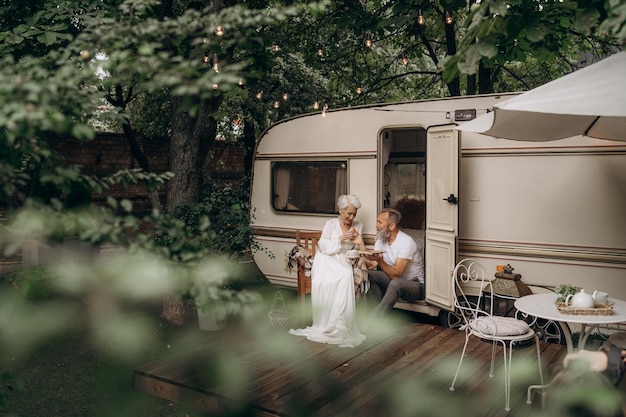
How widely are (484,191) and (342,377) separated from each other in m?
2.59

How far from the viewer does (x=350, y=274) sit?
5.91m

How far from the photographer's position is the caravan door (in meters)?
6.03

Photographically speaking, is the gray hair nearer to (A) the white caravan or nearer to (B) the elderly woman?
(B) the elderly woman

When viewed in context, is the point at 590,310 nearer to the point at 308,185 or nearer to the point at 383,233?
the point at 383,233

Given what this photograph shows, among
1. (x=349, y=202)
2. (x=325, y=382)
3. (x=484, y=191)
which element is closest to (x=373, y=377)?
(x=325, y=382)

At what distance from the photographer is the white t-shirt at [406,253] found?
630 cm

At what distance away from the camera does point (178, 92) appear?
1.80 metres

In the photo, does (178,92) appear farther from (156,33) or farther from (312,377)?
(312,377)

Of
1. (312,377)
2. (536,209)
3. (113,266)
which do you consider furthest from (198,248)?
(536,209)

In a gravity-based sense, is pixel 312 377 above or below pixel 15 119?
below

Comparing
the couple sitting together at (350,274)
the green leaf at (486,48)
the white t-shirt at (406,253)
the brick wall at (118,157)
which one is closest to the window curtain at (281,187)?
the couple sitting together at (350,274)

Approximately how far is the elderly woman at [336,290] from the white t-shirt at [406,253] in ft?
1.26

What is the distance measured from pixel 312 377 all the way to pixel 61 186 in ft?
10.7

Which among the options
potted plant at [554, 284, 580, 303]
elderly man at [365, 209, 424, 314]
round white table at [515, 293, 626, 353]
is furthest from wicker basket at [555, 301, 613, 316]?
elderly man at [365, 209, 424, 314]
